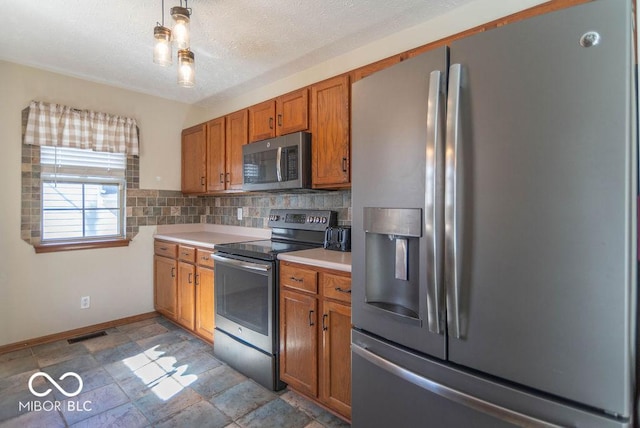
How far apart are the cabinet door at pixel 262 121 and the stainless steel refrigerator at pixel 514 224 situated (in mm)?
1517

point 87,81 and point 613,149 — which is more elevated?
point 87,81

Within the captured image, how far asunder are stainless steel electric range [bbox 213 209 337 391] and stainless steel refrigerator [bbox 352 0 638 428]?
1.01 meters

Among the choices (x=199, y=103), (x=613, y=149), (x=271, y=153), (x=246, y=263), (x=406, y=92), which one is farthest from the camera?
(x=199, y=103)

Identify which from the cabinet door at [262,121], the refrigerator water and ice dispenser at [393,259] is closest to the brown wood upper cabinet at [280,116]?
the cabinet door at [262,121]

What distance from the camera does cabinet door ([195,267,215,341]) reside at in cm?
270

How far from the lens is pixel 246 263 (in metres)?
2.23

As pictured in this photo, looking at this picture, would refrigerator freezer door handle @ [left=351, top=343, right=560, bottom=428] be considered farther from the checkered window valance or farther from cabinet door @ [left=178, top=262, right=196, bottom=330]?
the checkered window valance

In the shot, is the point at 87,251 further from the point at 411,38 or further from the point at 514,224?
the point at 514,224

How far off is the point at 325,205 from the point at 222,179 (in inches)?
45.4

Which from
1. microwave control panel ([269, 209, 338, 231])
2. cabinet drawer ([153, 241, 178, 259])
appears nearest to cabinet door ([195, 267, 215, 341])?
cabinet drawer ([153, 241, 178, 259])

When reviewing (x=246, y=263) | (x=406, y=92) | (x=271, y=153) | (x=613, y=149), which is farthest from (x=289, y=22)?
(x=613, y=149)

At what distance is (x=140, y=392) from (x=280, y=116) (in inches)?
86.4

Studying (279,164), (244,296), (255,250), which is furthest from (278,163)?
(244,296)

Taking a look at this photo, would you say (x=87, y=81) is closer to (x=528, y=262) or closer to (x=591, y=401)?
(x=528, y=262)
